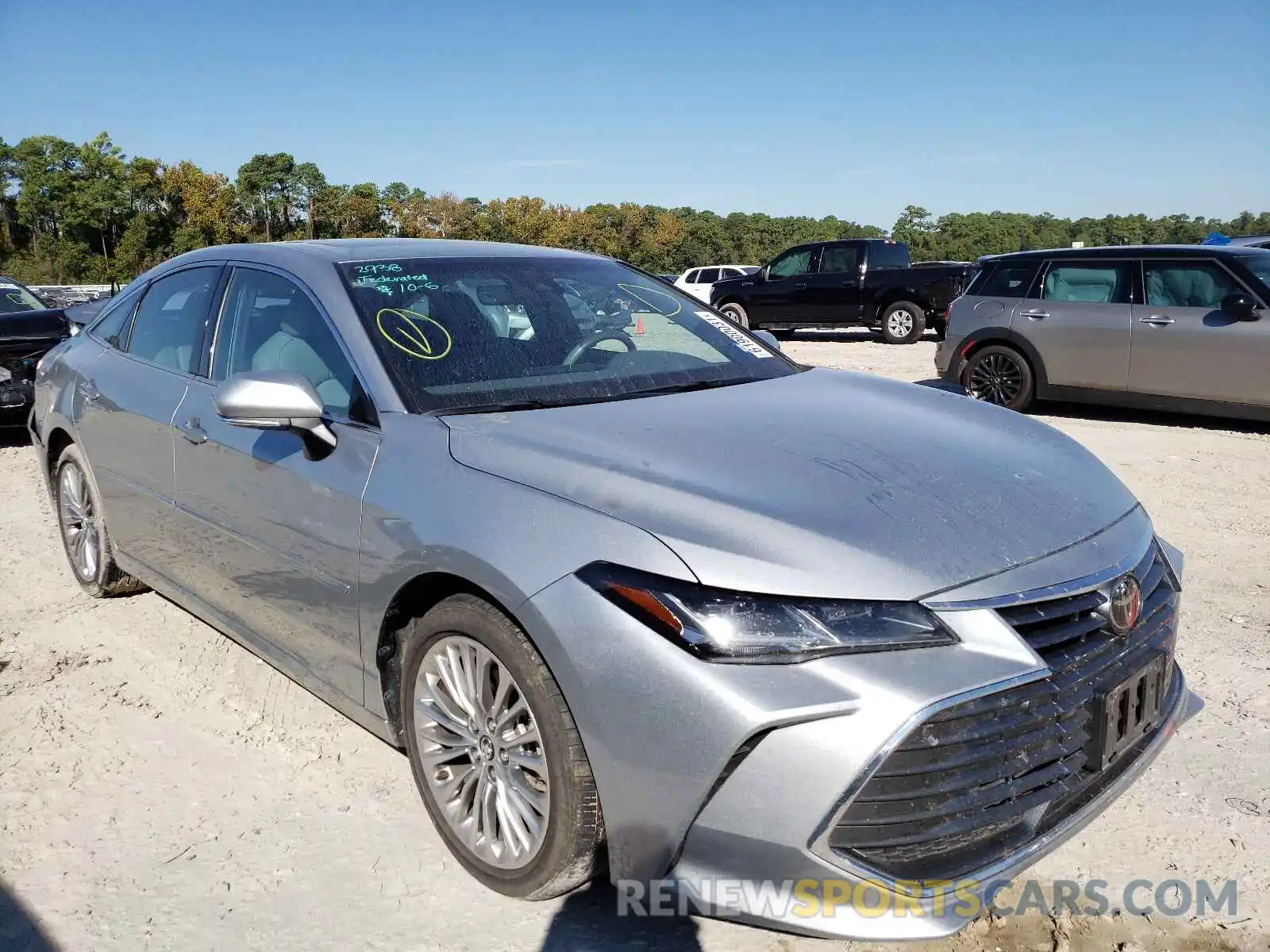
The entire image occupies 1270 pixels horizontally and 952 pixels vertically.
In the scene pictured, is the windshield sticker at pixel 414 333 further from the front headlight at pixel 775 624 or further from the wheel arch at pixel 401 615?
the front headlight at pixel 775 624

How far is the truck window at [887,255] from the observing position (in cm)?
1889

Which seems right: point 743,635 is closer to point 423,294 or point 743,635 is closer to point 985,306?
point 423,294

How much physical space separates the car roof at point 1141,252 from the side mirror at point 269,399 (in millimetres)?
8557

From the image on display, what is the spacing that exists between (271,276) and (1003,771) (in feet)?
9.21

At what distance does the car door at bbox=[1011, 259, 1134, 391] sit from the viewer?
9.20 meters

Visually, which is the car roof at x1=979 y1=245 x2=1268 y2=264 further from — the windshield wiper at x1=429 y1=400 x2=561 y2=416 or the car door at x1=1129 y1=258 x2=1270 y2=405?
the windshield wiper at x1=429 y1=400 x2=561 y2=416

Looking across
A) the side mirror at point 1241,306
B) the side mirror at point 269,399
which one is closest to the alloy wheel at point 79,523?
the side mirror at point 269,399

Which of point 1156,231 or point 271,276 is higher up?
point 1156,231

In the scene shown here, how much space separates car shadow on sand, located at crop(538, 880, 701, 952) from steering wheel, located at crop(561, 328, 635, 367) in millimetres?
1591

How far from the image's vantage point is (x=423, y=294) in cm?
329

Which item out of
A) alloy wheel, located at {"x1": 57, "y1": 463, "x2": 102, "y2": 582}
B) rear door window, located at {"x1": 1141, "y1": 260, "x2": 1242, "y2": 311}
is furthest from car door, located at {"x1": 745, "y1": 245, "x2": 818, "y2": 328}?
alloy wheel, located at {"x1": 57, "y1": 463, "x2": 102, "y2": 582}

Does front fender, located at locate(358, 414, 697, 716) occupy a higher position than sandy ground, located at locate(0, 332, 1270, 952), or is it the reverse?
front fender, located at locate(358, 414, 697, 716)

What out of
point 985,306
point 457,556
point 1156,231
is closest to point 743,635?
point 457,556

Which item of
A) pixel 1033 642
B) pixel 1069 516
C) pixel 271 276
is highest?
pixel 271 276
